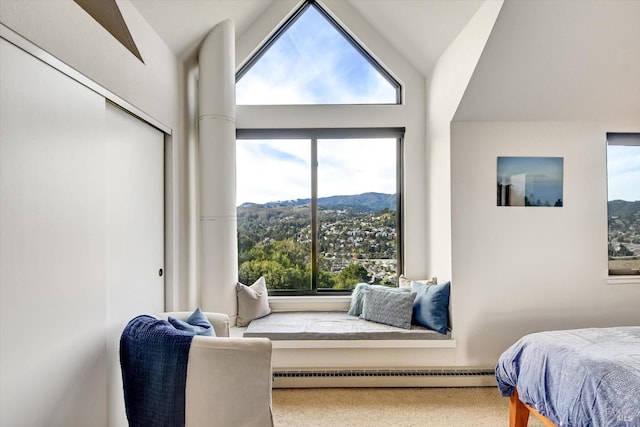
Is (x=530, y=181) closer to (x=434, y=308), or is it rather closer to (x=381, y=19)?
(x=434, y=308)

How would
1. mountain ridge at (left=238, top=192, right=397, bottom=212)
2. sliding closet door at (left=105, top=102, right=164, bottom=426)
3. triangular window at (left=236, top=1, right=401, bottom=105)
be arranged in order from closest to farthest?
sliding closet door at (left=105, top=102, right=164, bottom=426) → triangular window at (left=236, top=1, right=401, bottom=105) → mountain ridge at (left=238, top=192, right=397, bottom=212)

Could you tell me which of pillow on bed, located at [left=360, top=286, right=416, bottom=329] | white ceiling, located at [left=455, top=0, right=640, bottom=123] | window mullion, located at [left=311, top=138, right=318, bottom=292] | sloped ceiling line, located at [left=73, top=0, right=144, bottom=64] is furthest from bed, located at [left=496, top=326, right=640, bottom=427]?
sloped ceiling line, located at [left=73, top=0, right=144, bottom=64]

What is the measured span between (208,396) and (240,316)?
59.4 inches

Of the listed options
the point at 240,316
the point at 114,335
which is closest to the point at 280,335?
the point at 240,316

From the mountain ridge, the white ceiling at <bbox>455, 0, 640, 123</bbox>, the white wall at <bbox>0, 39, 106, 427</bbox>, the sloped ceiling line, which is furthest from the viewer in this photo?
the mountain ridge

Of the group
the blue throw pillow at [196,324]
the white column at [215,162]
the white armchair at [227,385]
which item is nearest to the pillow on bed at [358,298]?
the white column at [215,162]

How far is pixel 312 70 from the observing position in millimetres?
3344

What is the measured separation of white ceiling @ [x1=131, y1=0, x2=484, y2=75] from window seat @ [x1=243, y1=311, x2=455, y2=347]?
2211mm

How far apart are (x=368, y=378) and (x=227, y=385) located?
1490 millimetres

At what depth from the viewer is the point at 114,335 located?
6.04 feet

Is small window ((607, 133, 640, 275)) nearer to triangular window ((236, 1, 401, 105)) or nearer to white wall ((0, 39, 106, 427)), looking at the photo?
triangular window ((236, 1, 401, 105))

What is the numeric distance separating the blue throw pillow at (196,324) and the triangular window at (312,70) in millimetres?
2047

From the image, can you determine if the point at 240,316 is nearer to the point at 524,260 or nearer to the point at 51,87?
the point at 51,87

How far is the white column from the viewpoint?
282 cm
